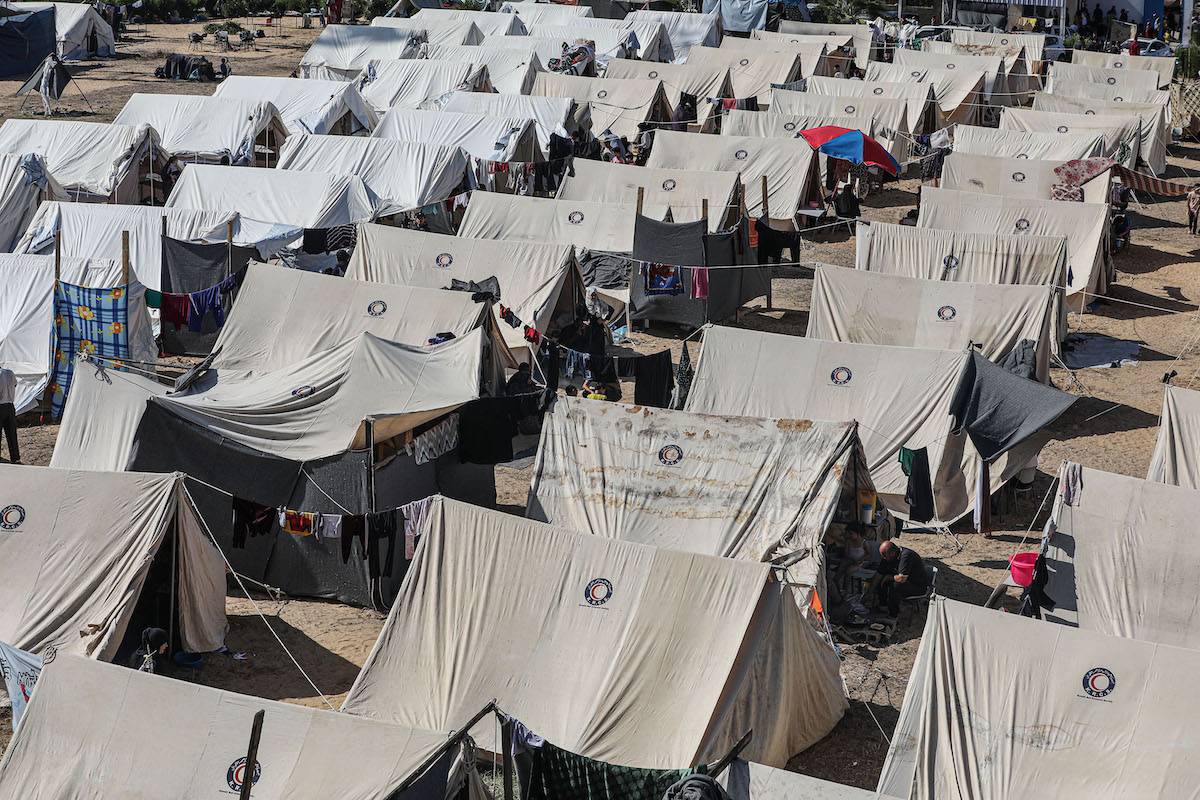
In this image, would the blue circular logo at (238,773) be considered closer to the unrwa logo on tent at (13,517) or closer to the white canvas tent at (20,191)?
the unrwa logo on tent at (13,517)

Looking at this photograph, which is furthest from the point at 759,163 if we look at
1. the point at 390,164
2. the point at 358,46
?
the point at 358,46

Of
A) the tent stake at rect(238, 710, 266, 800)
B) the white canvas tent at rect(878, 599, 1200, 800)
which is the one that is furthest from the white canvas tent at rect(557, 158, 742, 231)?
the tent stake at rect(238, 710, 266, 800)

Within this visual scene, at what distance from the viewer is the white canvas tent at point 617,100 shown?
123 ft

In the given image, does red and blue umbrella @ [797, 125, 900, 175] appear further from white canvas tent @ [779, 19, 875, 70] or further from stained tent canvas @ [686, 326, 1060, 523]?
white canvas tent @ [779, 19, 875, 70]

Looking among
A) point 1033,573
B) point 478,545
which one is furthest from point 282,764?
point 1033,573

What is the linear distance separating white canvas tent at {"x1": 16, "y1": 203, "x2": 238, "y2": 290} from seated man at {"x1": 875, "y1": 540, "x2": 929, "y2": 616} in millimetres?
13270

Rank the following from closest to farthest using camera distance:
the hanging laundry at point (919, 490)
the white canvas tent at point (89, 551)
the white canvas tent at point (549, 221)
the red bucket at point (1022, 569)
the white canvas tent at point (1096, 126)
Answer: the white canvas tent at point (89, 551) → the red bucket at point (1022, 569) → the hanging laundry at point (919, 490) → the white canvas tent at point (549, 221) → the white canvas tent at point (1096, 126)

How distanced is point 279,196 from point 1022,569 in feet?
55.1

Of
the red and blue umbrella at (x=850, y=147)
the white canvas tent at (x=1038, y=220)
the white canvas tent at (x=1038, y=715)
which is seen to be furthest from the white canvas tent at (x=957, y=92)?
the white canvas tent at (x=1038, y=715)

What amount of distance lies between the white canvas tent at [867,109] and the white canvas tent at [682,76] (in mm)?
3650

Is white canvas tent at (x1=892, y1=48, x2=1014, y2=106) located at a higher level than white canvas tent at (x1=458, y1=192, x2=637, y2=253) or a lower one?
lower

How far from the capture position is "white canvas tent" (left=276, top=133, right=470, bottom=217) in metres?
29.4

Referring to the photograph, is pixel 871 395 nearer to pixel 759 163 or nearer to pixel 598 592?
pixel 598 592

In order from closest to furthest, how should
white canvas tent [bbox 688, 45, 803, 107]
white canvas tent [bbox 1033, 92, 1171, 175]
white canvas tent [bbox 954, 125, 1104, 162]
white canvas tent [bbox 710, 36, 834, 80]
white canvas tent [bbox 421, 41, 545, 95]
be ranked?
white canvas tent [bbox 954, 125, 1104, 162] < white canvas tent [bbox 1033, 92, 1171, 175] < white canvas tent [bbox 421, 41, 545, 95] < white canvas tent [bbox 688, 45, 803, 107] < white canvas tent [bbox 710, 36, 834, 80]
